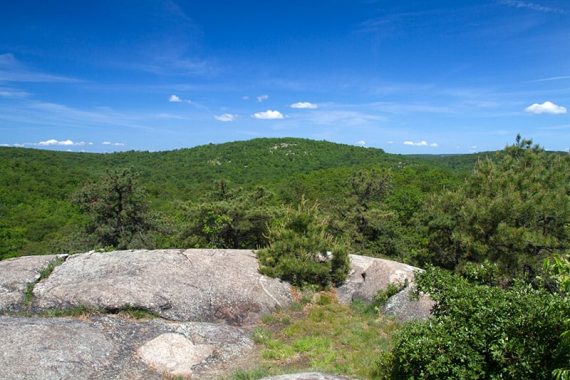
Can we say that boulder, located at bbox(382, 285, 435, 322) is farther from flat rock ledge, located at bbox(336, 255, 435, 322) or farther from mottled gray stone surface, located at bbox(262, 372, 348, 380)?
mottled gray stone surface, located at bbox(262, 372, 348, 380)

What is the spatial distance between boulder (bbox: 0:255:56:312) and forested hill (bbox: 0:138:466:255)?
37.9 feet

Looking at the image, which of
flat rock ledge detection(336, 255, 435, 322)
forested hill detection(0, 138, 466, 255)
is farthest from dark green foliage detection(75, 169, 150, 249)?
flat rock ledge detection(336, 255, 435, 322)

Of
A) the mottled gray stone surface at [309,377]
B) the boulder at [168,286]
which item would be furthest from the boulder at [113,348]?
the mottled gray stone surface at [309,377]

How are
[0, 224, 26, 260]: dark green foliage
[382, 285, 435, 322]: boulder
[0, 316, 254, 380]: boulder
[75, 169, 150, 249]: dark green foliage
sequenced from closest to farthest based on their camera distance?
[0, 316, 254, 380]: boulder < [382, 285, 435, 322]: boulder < [75, 169, 150, 249]: dark green foliage < [0, 224, 26, 260]: dark green foliage

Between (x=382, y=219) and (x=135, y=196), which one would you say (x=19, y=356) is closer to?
(x=135, y=196)

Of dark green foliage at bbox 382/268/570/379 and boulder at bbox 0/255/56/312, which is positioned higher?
dark green foliage at bbox 382/268/570/379

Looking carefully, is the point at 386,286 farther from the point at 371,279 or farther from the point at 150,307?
the point at 150,307

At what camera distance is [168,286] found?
10836mm

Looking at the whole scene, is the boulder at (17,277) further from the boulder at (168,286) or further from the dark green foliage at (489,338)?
the dark green foliage at (489,338)

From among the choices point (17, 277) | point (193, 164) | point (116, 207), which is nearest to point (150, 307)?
point (17, 277)

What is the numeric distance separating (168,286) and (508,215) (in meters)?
13.2

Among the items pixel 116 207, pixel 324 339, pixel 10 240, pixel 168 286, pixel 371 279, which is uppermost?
pixel 116 207

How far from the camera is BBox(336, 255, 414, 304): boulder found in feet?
39.6

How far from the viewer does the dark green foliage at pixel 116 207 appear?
24.4 meters
